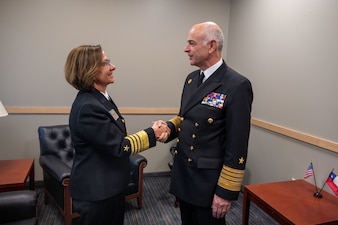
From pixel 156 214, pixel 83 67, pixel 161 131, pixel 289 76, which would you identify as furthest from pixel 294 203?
pixel 83 67

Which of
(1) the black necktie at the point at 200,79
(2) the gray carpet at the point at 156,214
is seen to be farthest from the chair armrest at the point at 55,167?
(1) the black necktie at the point at 200,79

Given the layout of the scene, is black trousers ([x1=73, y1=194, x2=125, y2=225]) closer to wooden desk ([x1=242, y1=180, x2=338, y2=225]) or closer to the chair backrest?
wooden desk ([x1=242, y1=180, x2=338, y2=225])

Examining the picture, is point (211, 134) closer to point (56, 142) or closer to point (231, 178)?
point (231, 178)

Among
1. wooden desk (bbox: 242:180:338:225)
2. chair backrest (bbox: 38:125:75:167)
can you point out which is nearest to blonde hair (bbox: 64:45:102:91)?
wooden desk (bbox: 242:180:338:225)

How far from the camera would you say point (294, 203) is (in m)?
1.78

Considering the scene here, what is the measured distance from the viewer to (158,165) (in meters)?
3.54

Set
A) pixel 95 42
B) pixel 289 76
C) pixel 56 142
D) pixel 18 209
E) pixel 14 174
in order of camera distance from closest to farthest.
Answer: pixel 18 209 → pixel 14 174 → pixel 289 76 → pixel 56 142 → pixel 95 42

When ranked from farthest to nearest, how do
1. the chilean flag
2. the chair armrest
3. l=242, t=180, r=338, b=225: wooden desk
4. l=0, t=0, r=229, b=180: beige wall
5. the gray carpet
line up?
l=0, t=0, r=229, b=180: beige wall < the gray carpet < the chair armrest < the chilean flag < l=242, t=180, r=338, b=225: wooden desk

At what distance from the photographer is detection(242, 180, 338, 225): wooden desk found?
1.61 meters

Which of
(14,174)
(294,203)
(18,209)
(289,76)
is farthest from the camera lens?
(289,76)

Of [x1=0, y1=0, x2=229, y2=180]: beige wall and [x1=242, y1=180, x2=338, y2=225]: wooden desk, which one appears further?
[x1=0, y1=0, x2=229, y2=180]: beige wall

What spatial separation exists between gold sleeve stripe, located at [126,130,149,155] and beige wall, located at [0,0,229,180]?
6.37 ft

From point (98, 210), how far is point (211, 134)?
713 millimetres

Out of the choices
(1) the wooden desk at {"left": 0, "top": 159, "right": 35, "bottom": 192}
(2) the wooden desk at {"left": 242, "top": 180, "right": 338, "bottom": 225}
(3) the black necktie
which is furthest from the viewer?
(1) the wooden desk at {"left": 0, "top": 159, "right": 35, "bottom": 192}
